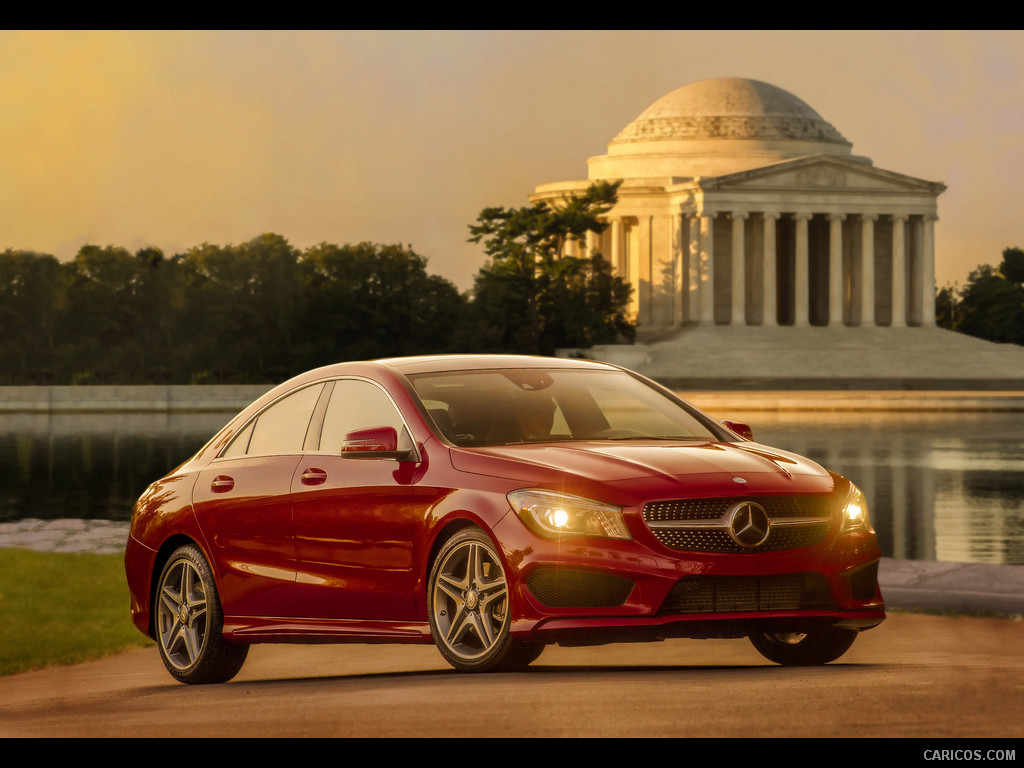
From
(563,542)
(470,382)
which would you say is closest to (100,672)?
(470,382)

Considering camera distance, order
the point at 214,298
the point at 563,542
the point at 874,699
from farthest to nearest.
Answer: the point at 214,298 < the point at 563,542 < the point at 874,699

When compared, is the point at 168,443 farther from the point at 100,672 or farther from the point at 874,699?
the point at 874,699

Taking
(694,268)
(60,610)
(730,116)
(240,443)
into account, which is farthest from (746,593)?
(730,116)

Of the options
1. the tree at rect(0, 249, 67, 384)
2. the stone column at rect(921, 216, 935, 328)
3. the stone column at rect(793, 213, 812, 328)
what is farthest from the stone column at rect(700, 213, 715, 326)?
the tree at rect(0, 249, 67, 384)

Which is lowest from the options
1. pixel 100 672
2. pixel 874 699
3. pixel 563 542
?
pixel 100 672

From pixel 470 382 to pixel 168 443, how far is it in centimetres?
3515

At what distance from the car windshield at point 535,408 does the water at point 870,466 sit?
8.23 metres

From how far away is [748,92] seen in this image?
11519cm

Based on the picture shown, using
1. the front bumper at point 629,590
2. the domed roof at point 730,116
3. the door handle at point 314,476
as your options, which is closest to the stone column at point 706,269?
the domed roof at point 730,116

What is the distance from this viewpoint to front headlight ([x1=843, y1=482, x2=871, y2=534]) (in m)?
8.16

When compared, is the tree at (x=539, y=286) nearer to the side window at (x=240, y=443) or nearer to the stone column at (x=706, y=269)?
the stone column at (x=706, y=269)

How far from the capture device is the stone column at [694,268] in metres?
108

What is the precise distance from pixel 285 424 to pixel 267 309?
76574 millimetres
